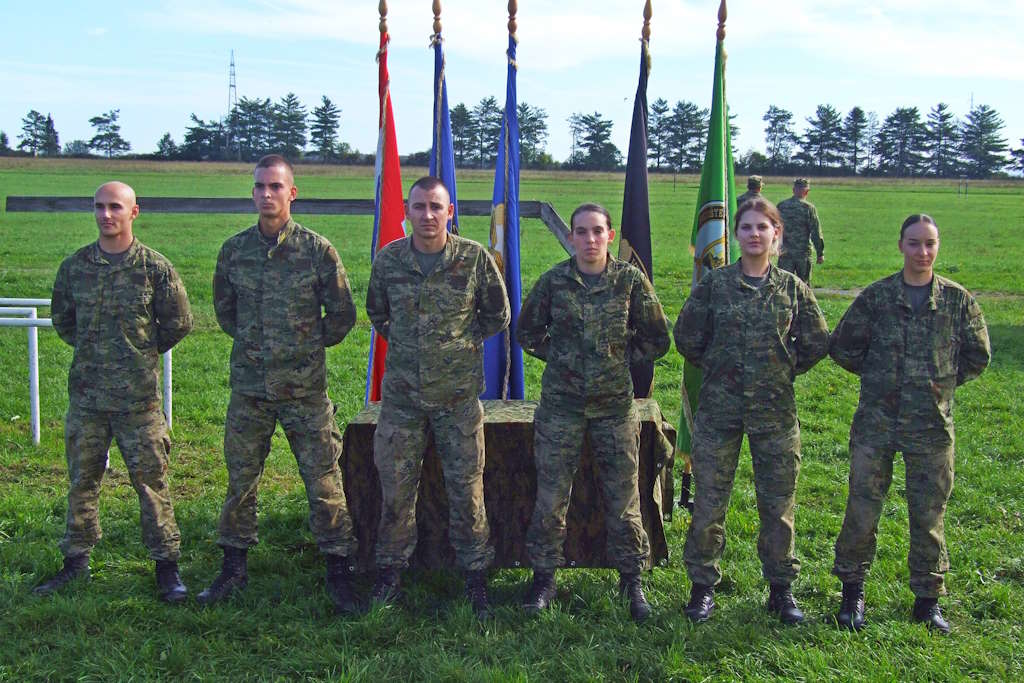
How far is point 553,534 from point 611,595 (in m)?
0.45

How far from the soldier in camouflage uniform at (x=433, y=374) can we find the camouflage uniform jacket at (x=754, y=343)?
103cm

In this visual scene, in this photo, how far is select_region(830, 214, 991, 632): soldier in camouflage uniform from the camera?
4281mm

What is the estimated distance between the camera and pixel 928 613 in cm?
442

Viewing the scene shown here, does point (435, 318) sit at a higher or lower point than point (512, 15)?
lower

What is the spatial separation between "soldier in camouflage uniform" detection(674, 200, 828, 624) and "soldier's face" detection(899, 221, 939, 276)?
19.0 inches

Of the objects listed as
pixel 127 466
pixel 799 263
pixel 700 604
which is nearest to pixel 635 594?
pixel 700 604

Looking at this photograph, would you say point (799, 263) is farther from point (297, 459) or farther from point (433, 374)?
point (297, 459)

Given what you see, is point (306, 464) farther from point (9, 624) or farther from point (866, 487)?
point (866, 487)

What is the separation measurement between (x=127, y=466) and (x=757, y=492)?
3139 millimetres

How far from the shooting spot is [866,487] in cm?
441

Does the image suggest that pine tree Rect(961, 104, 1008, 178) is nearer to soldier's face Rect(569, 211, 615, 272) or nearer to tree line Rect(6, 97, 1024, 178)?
tree line Rect(6, 97, 1024, 178)

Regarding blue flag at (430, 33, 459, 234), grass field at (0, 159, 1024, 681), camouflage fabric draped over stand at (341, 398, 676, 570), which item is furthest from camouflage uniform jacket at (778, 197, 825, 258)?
camouflage fabric draped over stand at (341, 398, 676, 570)

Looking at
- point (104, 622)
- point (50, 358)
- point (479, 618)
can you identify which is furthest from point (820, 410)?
point (50, 358)

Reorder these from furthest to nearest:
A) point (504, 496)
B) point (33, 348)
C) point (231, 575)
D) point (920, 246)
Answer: point (33, 348)
point (504, 496)
point (231, 575)
point (920, 246)
